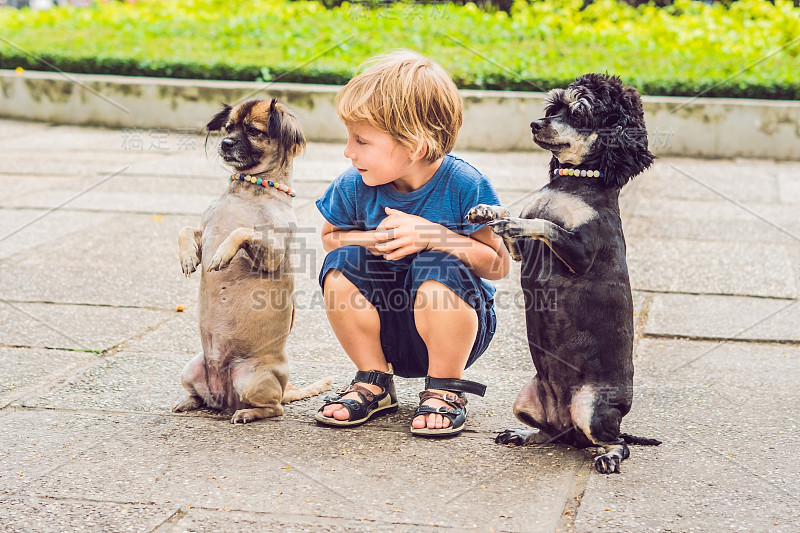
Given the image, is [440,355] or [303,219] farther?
[303,219]

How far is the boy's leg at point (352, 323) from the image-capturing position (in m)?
2.99

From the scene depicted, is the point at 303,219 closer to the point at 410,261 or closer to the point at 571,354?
the point at 410,261

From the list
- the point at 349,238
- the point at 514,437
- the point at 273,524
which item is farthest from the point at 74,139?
the point at 273,524

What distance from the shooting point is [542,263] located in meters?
2.70

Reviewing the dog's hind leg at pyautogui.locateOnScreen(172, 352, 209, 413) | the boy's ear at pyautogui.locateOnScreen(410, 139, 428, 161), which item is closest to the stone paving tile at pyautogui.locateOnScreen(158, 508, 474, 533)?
the dog's hind leg at pyautogui.locateOnScreen(172, 352, 209, 413)

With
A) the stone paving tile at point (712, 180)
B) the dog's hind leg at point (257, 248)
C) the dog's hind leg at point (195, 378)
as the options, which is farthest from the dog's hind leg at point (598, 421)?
the stone paving tile at point (712, 180)

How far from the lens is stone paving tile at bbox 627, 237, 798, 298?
4.67 meters

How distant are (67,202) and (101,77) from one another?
3459 mm

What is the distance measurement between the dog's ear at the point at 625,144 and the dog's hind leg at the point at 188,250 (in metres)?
1.39

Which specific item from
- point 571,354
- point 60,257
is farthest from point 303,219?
point 571,354

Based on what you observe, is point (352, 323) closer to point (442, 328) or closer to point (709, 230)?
point (442, 328)

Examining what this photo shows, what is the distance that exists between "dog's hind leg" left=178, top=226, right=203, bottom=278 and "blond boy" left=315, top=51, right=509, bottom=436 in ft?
1.47

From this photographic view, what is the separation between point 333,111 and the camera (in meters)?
8.49

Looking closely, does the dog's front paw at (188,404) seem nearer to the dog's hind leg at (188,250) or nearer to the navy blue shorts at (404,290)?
the dog's hind leg at (188,250)
